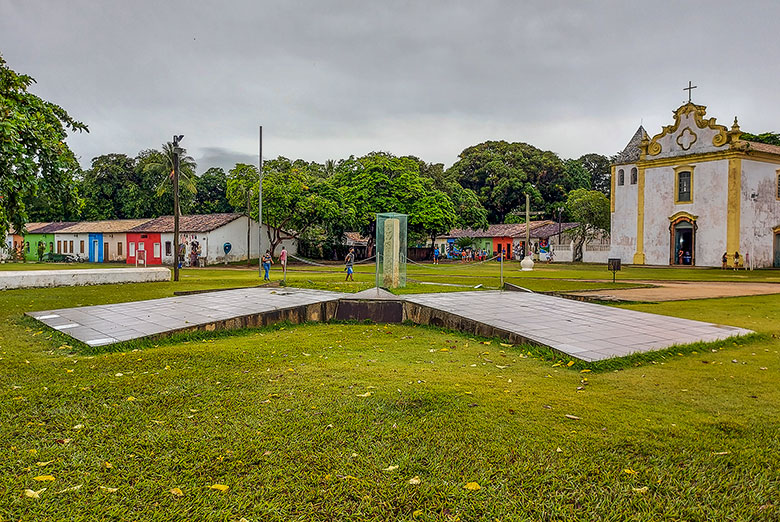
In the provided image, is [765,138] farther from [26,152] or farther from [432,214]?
[26,152]

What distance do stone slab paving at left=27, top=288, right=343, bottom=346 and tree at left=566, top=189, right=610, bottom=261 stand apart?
36.1 meters

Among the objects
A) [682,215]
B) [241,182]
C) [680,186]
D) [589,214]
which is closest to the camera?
[682,215]

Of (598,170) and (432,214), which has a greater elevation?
(598,170)

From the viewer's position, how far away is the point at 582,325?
807cm

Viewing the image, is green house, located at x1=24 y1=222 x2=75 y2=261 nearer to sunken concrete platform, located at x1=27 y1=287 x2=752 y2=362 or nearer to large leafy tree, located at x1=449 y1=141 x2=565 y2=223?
large leafy tree, located at x1=449 y1=141 x2=565 y2=223

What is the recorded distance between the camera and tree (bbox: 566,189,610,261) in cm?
4294

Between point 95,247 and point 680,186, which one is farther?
point 95,247

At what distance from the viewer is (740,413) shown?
4.24 meters

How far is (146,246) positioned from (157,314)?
34.0 m

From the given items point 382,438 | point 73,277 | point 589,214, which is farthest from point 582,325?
point 589,214

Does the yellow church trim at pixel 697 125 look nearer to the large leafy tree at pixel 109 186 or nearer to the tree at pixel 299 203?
the tree at pixel 299 203

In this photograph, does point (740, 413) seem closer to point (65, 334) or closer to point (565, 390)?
point (565, 390)

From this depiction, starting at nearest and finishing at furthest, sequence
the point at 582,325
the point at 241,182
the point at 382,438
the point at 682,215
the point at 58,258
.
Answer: the point at 382,438, the point at 582,325, the point at 682,215, the point at 241,182, the point at 58,258

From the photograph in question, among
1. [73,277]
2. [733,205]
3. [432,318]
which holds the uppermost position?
[733,205]
